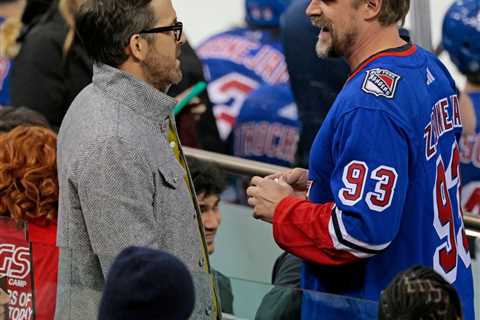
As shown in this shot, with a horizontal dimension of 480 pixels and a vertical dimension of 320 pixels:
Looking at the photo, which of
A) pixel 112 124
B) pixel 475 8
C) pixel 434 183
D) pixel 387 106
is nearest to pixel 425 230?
pixel 434 183

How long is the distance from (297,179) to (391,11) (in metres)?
0.57

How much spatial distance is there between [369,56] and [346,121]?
240 millimetres

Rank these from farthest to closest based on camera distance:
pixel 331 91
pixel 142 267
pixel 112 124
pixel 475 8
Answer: pixel 475 8 < pixel 331 91 < pixel 112 124 < pixel 142 267

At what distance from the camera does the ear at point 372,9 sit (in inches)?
145

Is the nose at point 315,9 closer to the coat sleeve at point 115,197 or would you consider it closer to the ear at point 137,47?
the ear at point 137,47

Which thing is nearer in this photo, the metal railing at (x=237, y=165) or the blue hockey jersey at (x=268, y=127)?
the metal railing at (x=237, y=165)

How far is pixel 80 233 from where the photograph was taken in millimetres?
3598

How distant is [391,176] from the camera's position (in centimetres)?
354

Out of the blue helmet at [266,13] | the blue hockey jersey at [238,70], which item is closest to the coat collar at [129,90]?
the blue hockey jersey at [238,70]

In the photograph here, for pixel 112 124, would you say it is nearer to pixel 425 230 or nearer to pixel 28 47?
pixel 425 230

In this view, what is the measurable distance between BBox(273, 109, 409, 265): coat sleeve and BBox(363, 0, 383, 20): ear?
29cm

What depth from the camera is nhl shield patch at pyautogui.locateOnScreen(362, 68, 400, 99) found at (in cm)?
358

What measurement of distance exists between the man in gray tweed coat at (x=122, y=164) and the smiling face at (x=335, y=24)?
15.2 inches

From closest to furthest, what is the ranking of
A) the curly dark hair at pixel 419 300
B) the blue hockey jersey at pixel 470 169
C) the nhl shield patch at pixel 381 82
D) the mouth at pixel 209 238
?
the curly dark hair at pixel 419 300 < the nhl shield patch at pixel 381 82 < the mouth at pixel 209 238 < the blue hockey jersey at pixel 470 169
